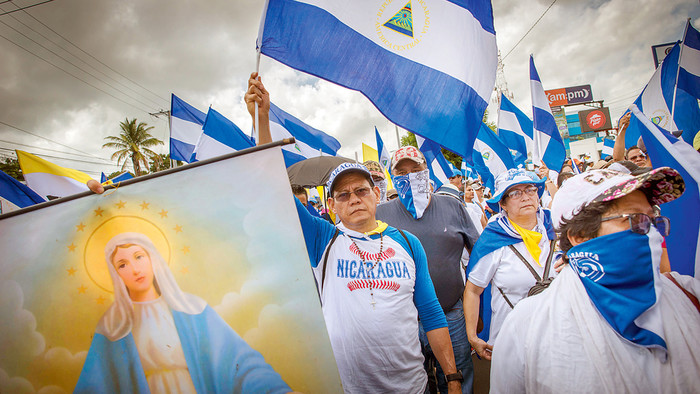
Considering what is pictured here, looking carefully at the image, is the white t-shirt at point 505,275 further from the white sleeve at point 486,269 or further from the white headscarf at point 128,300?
the white headscarf at point 128,300

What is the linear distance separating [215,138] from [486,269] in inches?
171

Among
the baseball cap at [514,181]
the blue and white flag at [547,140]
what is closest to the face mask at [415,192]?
the baseball cap at [514,181]

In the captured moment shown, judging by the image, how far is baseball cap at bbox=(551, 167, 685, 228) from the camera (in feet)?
3.91

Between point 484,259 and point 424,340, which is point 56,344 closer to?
point 424,340

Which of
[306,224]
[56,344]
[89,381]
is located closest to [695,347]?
[306,224]

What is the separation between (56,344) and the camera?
1.26 meters

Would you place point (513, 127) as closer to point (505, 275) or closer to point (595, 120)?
point (505, 275)

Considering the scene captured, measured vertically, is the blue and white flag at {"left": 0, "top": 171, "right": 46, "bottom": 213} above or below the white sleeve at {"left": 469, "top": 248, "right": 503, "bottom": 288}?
above

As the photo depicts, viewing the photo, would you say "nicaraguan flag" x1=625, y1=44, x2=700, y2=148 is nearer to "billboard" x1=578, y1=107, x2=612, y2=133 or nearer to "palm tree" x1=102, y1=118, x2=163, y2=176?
"palm tree" x1=102, y1=118, x2=163, y2=176

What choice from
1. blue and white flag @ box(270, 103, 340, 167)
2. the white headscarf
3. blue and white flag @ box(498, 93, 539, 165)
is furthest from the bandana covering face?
blue and white flag @ box(498, 93, 539, 165)

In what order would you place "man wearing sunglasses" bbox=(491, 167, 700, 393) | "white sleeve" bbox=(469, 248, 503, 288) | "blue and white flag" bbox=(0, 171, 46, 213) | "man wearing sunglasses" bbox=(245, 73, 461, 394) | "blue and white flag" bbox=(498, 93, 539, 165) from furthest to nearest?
"blue and white flag" bbox=(498, 93, 539, 165) < "blue and white flag" bbox=(0, 171, 46, 213) < "white sleeve" bbox=(469, 248, 503, 288) < "man wearing sunglasses" bbox=(245, 73, 461, 394) < "man wearing sunglasses" bbox=(491, 167, 700, 393)

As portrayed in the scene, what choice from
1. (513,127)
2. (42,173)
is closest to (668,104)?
(513,127)

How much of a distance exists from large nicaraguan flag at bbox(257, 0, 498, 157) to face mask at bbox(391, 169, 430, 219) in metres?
0.63

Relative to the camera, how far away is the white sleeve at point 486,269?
231 cm
